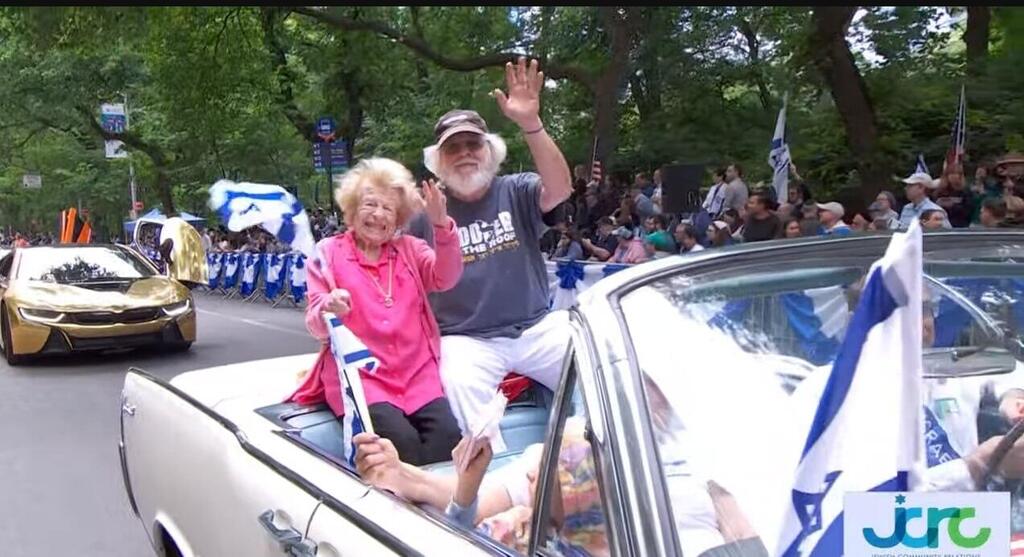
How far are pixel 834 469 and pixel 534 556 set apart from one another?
30.1 inches

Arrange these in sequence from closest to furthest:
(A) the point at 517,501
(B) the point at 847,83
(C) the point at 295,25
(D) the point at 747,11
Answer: (A) the point at 517,501, (B) the point at 847,83, (D) the point at 747,11, (C) the point at 295,25

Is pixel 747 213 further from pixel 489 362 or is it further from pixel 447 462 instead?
pixel 447 462

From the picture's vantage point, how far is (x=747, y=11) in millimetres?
Answer: 16891

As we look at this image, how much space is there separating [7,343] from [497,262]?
29.3 feet

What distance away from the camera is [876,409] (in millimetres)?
1347

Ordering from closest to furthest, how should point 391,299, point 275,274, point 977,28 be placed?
point 391,299 → point 977,28 → point 275,274

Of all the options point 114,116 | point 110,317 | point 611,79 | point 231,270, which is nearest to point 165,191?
point 114,116

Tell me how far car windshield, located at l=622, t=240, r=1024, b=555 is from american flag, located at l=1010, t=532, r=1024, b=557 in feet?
0.06

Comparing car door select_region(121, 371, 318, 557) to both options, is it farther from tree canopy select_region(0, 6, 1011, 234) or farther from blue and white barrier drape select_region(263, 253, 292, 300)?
blue and white barrier drape select_region(263, 253, 292, 300)

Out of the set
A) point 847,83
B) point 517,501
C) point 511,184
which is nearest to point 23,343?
point 511,184

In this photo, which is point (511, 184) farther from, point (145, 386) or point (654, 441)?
point (654, 441)

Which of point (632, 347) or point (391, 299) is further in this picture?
point (391, 299)

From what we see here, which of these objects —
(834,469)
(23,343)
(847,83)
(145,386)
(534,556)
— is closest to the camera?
(834,469)

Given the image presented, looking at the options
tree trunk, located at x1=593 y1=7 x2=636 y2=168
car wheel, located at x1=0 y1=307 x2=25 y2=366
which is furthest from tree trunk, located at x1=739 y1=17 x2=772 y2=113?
car wheel, located at x1=0 y1=307 x2=25 y2=366
